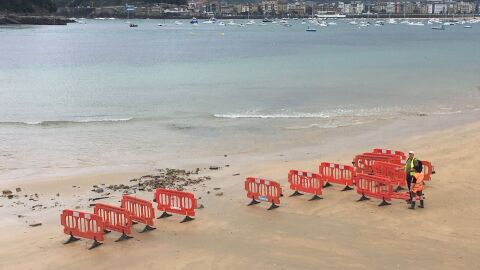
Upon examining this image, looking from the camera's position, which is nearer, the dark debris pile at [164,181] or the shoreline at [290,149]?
the dark debris pile at [164,181]

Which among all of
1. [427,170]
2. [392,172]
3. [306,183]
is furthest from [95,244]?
[427,170]

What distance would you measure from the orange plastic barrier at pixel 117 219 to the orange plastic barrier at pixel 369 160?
286 inches

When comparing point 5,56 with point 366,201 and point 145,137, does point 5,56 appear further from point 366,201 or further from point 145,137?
point 366,201

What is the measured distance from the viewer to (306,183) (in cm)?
1579

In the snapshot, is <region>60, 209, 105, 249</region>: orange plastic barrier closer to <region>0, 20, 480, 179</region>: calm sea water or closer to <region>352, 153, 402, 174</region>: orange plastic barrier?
<region>352, 153, 402, 174</region>: orange plastic barrier

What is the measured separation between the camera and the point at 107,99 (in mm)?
43406

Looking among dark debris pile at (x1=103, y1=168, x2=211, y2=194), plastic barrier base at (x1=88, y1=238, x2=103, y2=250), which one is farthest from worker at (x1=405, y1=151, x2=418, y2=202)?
plastic barrier base at (x1=88, y1=238, x2=103, y2=250)

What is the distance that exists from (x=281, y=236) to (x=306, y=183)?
306cm

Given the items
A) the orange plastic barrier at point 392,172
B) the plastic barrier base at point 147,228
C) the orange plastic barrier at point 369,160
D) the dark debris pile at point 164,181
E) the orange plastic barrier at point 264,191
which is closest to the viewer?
the plastic barrier base at point 147,228

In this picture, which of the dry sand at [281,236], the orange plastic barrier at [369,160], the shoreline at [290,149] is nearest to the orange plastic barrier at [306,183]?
the dry sand at [281,236]

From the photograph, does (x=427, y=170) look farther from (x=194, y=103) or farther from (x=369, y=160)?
(x=194, y=103)

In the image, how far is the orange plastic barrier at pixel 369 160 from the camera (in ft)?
57.0

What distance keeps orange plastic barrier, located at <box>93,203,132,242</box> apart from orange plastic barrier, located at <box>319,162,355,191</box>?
5.97 m

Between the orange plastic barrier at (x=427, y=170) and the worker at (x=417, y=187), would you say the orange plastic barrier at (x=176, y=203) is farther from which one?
the orange plastic barrier at (x=427, y=170)
